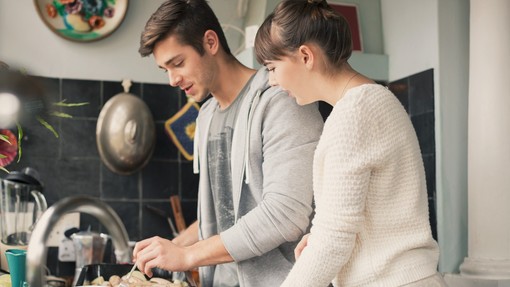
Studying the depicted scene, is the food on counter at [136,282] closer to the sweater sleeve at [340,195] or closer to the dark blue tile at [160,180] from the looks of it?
the sweater sleeve at [340,195]

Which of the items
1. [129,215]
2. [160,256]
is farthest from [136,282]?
[129,215]

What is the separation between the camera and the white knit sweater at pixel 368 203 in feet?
3.76

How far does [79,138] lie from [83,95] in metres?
0.20

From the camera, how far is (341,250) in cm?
116

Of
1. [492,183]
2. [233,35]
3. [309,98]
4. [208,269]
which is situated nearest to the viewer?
[309,98]

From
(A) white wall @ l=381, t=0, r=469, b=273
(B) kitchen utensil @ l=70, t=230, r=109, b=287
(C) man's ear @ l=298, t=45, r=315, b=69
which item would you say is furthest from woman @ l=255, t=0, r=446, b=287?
(A) white wall @ l=381, t=0, r=469, b=273

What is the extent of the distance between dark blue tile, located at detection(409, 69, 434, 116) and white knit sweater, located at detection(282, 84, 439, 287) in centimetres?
228

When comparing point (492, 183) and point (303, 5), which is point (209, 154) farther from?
point (492, 183)

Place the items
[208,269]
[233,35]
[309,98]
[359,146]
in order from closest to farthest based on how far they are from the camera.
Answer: [359,146], [309,98], [208,269], [233,35]

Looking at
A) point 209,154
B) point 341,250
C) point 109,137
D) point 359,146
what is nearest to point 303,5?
point 359,146

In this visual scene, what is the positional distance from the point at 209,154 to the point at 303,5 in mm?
656

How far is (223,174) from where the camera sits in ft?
6.03

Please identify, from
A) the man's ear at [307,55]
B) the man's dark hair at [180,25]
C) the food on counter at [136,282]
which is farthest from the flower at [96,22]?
the man's ear at [307,55]

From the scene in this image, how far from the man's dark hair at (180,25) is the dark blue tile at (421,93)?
1.75 m
